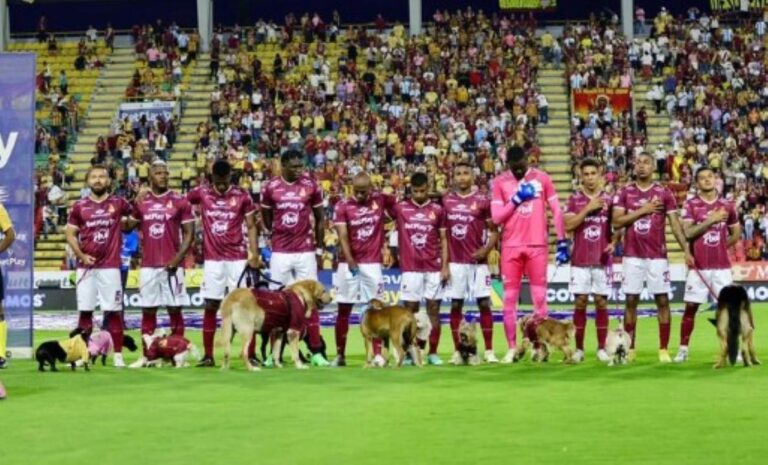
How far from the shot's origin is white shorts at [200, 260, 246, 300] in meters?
18.6

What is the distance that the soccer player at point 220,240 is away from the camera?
61.0ft

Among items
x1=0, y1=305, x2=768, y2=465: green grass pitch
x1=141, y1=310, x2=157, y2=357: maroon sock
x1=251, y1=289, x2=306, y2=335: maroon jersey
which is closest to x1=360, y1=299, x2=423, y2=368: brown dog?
x1=0, y1=305, x2=768, y2=465: green grass pitch

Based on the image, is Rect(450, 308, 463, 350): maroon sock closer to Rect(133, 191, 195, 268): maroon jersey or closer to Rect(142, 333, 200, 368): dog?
Rect(142, 333, 200, 368): dog

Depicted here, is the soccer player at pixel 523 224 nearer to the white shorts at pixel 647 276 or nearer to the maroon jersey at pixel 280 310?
the white shorts at pixel 647 276

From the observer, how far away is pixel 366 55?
171 feet

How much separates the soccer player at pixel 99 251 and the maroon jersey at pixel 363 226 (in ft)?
9.04

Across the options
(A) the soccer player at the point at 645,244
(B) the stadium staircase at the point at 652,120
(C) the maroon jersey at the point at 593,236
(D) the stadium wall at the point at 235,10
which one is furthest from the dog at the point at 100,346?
(D) the stadium wall at the point at 235,10

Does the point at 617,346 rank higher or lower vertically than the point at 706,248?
lower

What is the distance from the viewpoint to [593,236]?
18500 mm

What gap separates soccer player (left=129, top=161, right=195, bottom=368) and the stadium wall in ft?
122

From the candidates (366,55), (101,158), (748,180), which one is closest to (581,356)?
(748,180)

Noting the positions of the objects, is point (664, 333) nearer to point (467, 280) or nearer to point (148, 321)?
point (467, 280)

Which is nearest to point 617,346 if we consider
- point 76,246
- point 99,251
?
point 99,251

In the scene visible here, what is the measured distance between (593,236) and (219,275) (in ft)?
15.0
